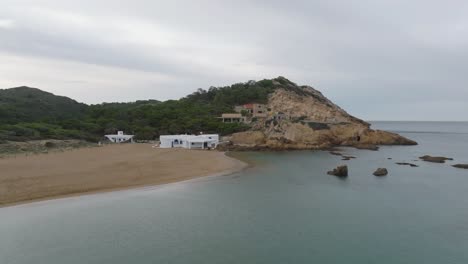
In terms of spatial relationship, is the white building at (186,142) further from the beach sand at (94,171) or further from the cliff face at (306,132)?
the beach sand at (94,171)

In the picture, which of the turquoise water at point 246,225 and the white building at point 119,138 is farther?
the white building at point 119,138

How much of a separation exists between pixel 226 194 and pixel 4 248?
1184 centimetres

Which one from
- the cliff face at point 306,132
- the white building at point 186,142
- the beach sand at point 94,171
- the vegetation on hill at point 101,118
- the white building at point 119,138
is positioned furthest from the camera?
the white building at point 119,138

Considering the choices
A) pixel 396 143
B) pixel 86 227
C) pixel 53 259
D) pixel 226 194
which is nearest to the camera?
pixel 53 259

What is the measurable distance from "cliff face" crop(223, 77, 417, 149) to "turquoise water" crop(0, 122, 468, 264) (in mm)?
24272

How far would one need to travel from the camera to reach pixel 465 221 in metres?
16.8

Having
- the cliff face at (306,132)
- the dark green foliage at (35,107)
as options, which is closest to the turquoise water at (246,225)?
the cliff face at (306,132)

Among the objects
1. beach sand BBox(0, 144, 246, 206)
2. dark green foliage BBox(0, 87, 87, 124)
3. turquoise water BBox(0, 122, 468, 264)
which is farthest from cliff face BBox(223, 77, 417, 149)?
dark green foliage BBox(0, 87, 87, 124)

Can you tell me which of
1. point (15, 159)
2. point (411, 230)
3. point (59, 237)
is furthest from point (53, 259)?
point (15, 159)

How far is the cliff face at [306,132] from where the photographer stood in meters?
49.5

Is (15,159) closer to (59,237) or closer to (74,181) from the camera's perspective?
(74,181)

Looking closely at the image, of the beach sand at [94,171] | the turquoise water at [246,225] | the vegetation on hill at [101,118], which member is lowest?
the turquoise water at [246,225]

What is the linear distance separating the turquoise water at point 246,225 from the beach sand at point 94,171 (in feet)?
6.28

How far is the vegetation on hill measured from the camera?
4828 cm
